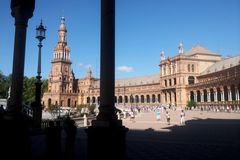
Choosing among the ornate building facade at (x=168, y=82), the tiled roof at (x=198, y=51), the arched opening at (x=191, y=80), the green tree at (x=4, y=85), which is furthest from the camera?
the tiled roof at (x=198, y=51)

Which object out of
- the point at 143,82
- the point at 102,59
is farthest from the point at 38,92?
the point at 143,82

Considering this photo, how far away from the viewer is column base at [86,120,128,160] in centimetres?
754

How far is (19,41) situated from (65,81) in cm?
11671

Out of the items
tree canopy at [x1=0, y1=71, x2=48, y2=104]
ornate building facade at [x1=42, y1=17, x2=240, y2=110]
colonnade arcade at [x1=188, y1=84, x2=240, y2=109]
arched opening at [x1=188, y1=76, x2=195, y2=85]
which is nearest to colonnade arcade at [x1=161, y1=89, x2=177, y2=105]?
ornate building facade at [x1=42, y1=17, x2=240, y2=110]

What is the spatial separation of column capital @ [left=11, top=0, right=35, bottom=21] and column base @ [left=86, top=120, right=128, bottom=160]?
5.52m

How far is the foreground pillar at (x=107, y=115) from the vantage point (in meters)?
7.56

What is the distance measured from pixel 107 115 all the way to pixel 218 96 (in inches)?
2842

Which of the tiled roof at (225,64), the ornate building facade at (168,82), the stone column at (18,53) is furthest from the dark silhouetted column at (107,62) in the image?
the tiled roof at (225,64)

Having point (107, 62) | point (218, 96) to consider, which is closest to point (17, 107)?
point (107, 62)

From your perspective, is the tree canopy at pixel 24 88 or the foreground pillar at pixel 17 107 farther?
the tree canopy at pixel 24 88

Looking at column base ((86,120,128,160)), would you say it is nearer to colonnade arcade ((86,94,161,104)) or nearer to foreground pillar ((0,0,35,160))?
foreground pillar ((0,0,35,160))

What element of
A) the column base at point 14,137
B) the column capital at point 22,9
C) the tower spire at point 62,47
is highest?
the tower spire at point 62,47

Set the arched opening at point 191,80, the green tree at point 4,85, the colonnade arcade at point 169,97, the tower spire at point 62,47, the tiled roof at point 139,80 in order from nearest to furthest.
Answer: the green tree at point 4,85 → the arched opening at point 191,80 → the colonnade arcade at point 169,97 → the tiled roof at point 139,80 → the tower spire at point 62,47

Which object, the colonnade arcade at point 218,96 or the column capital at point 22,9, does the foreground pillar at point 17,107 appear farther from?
the colonnade arcade at point 218,96
